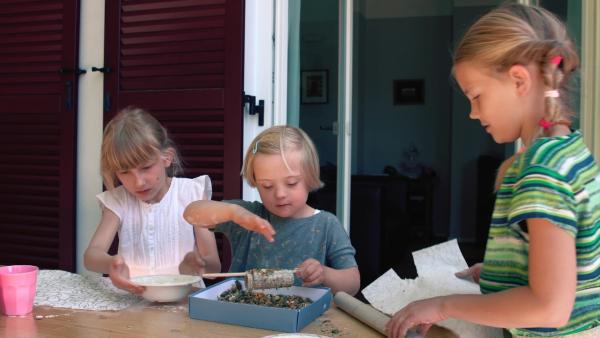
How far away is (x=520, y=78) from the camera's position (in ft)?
3.00

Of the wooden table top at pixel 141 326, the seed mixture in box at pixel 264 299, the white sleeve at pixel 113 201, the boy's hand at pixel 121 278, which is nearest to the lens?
the wooden table top at pixel 141 326

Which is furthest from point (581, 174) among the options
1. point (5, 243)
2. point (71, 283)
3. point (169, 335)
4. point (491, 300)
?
point (5, 243)

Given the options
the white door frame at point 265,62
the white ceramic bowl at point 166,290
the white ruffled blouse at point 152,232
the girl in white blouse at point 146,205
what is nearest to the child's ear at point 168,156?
the girl in white blouse at point 146,205

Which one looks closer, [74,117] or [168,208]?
[168,208]

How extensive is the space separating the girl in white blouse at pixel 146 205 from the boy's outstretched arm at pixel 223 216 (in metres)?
0.24

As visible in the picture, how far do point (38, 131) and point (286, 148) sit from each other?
212 cm

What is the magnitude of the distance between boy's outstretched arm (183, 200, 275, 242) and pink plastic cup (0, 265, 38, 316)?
0.44 m

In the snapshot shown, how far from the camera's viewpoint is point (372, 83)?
23.9ft

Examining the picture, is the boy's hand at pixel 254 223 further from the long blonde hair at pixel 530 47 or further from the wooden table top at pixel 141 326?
the long blonde hair at pixel 530 47

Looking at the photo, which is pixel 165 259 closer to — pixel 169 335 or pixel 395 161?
pixel 169 335

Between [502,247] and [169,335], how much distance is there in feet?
2.01

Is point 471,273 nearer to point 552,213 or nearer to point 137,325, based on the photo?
point 552,213

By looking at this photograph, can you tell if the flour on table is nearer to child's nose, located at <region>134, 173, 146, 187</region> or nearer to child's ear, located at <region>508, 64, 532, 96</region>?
child's nose, located at <region>134, 173, 146, 187</region>

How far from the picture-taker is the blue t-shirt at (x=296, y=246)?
1591 mm
